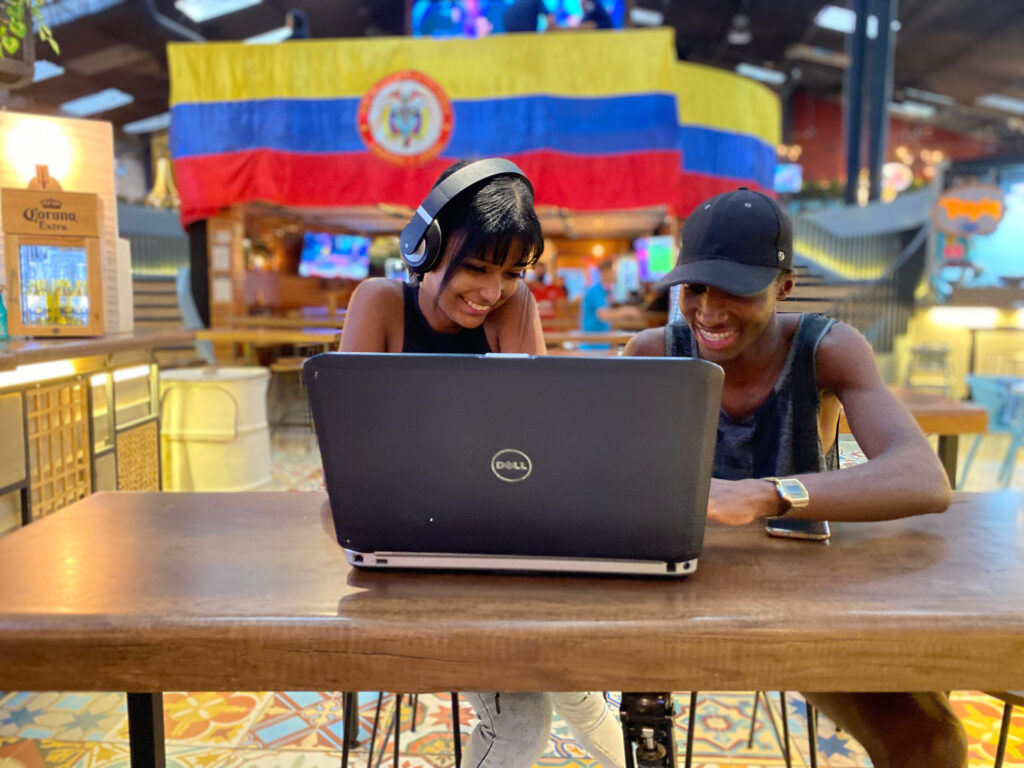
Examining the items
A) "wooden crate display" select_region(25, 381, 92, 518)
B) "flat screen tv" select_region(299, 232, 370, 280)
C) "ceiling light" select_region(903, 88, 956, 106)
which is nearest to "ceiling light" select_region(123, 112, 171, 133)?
"flat screen tv" select_region(299, 232, 370, 280)

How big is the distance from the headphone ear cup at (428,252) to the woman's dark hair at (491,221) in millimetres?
27

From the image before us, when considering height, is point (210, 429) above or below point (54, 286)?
below

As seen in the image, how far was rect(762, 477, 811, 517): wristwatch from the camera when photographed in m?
1.02

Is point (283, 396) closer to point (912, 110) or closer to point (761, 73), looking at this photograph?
point (761, 73)

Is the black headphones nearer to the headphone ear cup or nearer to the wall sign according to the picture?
the headphone ear cup

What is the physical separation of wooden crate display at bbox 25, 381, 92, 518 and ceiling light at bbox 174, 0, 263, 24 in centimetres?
1004

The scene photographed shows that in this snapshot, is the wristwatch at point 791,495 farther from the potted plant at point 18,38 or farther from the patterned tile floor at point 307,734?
the potted plant at point 18,38

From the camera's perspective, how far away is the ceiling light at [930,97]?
1647cm

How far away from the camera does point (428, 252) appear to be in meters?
1.30

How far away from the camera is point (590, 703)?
1.30 meters

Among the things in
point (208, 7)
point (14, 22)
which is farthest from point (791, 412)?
point (208, 7)

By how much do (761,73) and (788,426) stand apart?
1917 cm

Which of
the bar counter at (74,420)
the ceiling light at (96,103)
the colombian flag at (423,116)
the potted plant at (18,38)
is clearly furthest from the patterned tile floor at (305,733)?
the ceiling light at (96,103)

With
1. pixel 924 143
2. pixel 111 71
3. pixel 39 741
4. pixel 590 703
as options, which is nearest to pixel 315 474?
pixel 39 741
